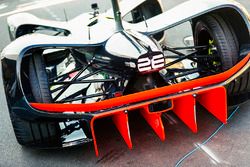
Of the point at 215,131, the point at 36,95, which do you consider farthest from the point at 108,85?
the point at 215,131

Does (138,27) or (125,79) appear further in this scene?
(138,27)

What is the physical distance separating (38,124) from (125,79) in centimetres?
61

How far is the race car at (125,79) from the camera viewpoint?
224cm

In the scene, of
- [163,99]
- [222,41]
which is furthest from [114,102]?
[222,41]

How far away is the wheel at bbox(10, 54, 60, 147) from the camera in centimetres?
232

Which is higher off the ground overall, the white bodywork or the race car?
the white bodywork

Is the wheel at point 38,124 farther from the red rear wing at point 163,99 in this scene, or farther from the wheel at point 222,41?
the wheel at point 222,41

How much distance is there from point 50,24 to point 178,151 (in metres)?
1.61

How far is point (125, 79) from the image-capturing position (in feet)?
8.24

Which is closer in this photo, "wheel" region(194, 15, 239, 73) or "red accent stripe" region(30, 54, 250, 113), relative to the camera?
"red accent stripe" region(30, 54, 250, 113)

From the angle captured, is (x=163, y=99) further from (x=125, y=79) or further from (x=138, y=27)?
(x=138, y=27)

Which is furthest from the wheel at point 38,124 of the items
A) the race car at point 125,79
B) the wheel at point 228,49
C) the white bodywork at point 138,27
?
the wheel at point 228,49

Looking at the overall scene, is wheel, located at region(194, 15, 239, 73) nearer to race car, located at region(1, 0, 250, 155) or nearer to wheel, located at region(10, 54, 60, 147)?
race car, located at region(1, 0, 250, 155)

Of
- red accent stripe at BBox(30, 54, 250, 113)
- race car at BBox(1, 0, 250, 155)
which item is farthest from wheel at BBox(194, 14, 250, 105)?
red accent stripe at BBox(30, 54, 250, 113)
